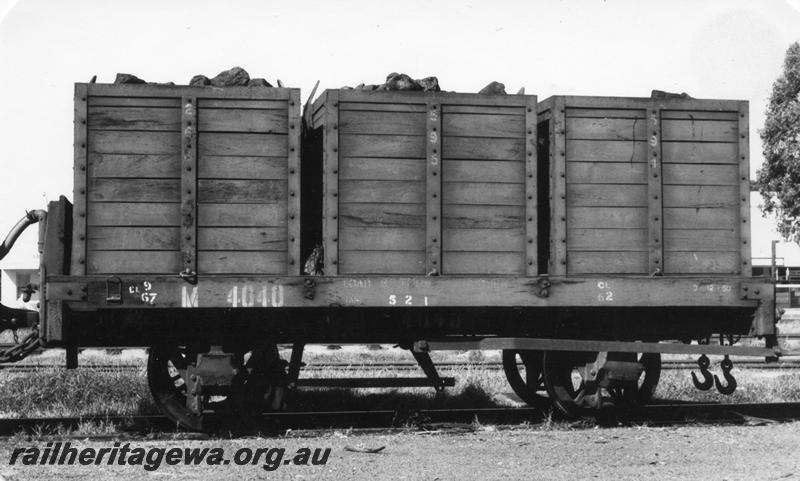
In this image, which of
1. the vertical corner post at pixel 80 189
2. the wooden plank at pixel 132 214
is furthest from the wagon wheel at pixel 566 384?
the vertical corner post at pixel 80 189

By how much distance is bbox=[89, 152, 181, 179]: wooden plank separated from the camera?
7.10 metres

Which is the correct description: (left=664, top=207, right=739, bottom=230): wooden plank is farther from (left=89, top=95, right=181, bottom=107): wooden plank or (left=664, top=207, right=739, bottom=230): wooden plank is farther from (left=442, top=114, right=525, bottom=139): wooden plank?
(left=89, top=95, right=181, bottom=107): wooden plank

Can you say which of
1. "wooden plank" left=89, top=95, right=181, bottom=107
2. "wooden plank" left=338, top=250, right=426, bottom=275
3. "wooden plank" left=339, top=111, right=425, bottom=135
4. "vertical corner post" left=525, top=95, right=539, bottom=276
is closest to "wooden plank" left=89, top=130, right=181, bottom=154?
"wooden plank" left=89, top=95, right=181, bottom=107

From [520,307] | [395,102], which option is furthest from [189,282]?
[520,307]

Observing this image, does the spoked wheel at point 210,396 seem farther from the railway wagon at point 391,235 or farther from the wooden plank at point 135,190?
the wooden plank at point 135,190

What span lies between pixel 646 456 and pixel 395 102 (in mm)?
3501

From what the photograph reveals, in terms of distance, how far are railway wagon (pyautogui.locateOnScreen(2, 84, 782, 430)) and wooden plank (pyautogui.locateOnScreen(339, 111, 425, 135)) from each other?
17mm

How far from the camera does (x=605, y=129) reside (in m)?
7.75

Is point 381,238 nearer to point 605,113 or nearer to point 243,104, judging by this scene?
point 243,104

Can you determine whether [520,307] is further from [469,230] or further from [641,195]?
[641,195]

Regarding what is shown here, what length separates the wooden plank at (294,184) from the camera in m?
7.22

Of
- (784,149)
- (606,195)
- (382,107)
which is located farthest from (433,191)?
(784,149)

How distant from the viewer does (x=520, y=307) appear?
7.57 metres

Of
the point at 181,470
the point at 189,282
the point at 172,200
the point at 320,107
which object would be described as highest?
the point at 320,107
